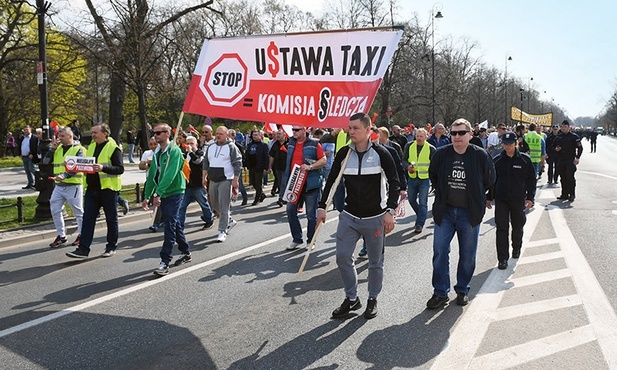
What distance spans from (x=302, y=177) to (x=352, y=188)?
10.3 ft

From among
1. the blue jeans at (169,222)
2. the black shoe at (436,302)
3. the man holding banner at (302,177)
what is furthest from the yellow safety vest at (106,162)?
the black shoe at (436,302)

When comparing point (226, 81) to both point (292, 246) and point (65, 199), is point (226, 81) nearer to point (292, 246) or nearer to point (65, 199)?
point (292, 246)

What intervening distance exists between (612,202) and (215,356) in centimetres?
1305

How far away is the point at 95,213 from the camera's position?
313 inches

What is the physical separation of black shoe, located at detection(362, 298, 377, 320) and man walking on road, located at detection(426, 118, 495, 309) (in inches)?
24.4

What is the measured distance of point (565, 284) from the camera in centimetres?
642

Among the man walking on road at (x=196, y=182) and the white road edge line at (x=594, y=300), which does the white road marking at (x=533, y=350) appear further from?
the man walking on road at (x=196, y=182)

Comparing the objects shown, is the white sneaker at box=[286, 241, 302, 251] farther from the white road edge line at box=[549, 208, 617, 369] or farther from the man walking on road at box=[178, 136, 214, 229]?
the white road edge line at box=[549, 208, 617, 369]

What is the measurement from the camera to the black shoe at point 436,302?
218 inches

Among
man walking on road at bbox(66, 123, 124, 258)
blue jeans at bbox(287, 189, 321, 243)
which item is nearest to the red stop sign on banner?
man walking on road at bbox(66, 123, 124, 258)

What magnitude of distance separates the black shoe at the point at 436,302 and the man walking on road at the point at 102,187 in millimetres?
4900

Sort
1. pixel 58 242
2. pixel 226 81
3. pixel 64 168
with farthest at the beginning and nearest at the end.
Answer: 1. pixel 58 242
2. pixel 64 168
3. pixel 226 81

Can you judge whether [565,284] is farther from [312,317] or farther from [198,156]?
[198,156]

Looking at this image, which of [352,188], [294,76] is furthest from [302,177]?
[352,188]
